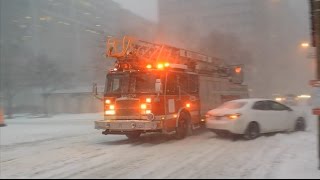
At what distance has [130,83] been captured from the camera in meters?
12.7

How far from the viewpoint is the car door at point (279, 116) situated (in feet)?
43.7

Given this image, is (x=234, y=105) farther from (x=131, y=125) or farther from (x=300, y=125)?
(x=131, y=125)

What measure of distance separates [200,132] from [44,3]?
61.0 m

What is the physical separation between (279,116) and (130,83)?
4728 millimetres

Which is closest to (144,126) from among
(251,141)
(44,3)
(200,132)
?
→ (251,141)

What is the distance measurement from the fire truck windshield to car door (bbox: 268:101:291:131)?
3.89 m

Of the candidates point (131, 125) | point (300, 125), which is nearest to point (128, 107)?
point (131, 125)

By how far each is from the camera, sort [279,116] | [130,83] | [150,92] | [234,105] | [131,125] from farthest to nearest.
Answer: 1. [279,116]
2. [234,105]
3. [130,83]
4. [150,92]
5. [131,125]

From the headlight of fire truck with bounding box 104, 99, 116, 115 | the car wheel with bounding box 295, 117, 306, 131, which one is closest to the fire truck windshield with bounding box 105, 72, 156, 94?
the headlight of fire truck with bounding box 104, 99, 116, 115

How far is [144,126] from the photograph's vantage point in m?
12.0

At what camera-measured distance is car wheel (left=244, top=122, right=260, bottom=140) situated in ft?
40.7

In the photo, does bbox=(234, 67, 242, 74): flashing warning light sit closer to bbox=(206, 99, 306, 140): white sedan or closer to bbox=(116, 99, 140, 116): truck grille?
bbox=(206, 99, 306, 140): white sedan

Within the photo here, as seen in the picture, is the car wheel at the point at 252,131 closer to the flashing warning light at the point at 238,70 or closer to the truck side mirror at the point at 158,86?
the truck side mirror at the point at 158,86

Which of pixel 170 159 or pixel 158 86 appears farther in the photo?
pixel 158 86
